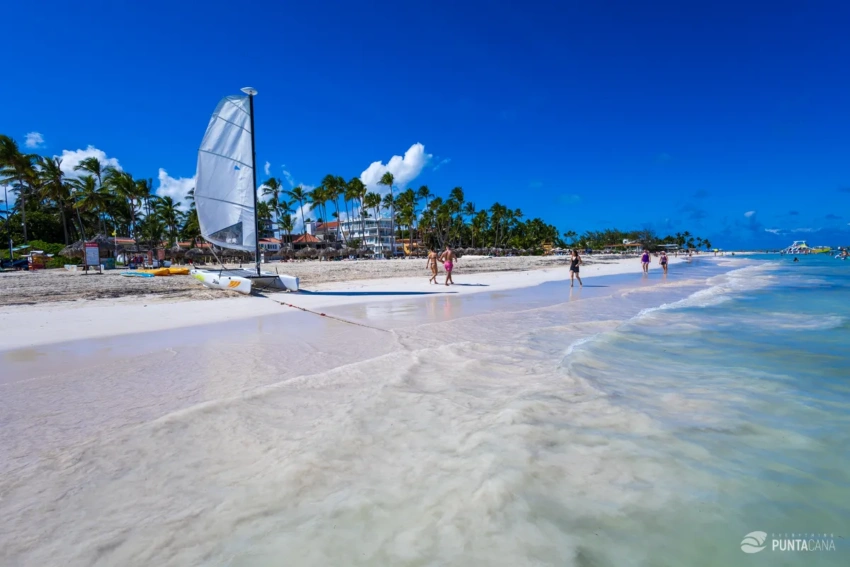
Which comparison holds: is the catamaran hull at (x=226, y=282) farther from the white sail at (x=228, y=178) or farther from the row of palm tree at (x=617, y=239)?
the row of palm tree at (x=617, y=239)

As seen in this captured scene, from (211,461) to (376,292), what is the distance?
13077 mm

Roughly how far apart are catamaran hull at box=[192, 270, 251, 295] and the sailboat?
4 cm

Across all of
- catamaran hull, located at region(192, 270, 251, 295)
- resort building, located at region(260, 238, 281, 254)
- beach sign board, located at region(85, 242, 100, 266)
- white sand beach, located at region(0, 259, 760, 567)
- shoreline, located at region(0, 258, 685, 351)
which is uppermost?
resort building, located at region(260, 238, 281, 254)

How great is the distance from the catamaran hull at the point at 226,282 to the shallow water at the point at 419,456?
23.6ft

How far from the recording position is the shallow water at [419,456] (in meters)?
2.40

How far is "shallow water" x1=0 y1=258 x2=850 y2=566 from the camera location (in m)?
2.40

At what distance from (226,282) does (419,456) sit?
12636 mm

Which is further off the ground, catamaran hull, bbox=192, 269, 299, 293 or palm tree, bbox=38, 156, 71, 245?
palm tree, bbox=38, 156, 71, 245

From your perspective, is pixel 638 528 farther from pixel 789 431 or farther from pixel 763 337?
pixel 763 337

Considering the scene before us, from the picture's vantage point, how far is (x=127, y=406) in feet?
14.0

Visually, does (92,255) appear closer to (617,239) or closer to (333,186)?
(333,186)

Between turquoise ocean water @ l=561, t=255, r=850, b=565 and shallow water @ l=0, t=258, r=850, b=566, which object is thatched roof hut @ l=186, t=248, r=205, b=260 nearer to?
shallow water @ l=0, t=258, r=850, b=566

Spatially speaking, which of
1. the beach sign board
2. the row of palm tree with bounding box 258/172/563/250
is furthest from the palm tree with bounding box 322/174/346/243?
the beach sign board

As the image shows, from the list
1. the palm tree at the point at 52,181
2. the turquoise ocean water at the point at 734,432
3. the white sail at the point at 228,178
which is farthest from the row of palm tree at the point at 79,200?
the turquoise ocean water at the point at 734,432
